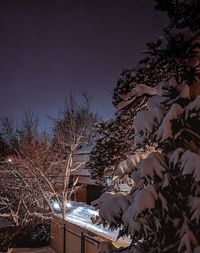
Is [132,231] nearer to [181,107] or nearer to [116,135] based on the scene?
[181,107]

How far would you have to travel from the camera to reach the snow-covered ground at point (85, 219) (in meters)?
13.0

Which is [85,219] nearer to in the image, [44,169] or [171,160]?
[44,169]

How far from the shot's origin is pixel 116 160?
820cm

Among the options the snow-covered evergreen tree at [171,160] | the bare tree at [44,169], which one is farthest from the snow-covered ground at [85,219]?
the snow-covered evergreen tree at [171,160]

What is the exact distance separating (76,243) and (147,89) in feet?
30.0

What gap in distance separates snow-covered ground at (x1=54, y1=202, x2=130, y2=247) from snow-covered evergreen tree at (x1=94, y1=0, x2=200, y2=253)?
26.1 ft

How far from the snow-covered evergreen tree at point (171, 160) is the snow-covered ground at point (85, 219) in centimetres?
794

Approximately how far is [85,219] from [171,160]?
1357 centimetres

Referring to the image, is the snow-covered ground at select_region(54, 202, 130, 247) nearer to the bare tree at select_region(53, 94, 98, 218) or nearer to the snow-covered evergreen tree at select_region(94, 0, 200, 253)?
the bare tree at select_region(53, 94, 98, 218)

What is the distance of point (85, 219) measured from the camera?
54.1 feet

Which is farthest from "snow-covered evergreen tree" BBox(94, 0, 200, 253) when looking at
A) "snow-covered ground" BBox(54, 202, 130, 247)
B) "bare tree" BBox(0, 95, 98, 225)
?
"bare tree" BBox(0, 95, 98, 225)

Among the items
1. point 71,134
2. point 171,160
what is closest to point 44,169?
point 71,134

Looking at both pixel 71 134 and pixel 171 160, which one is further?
pixel 71 134

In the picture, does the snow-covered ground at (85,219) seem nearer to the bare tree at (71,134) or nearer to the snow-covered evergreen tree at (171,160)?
the bare tree at (71,134)
